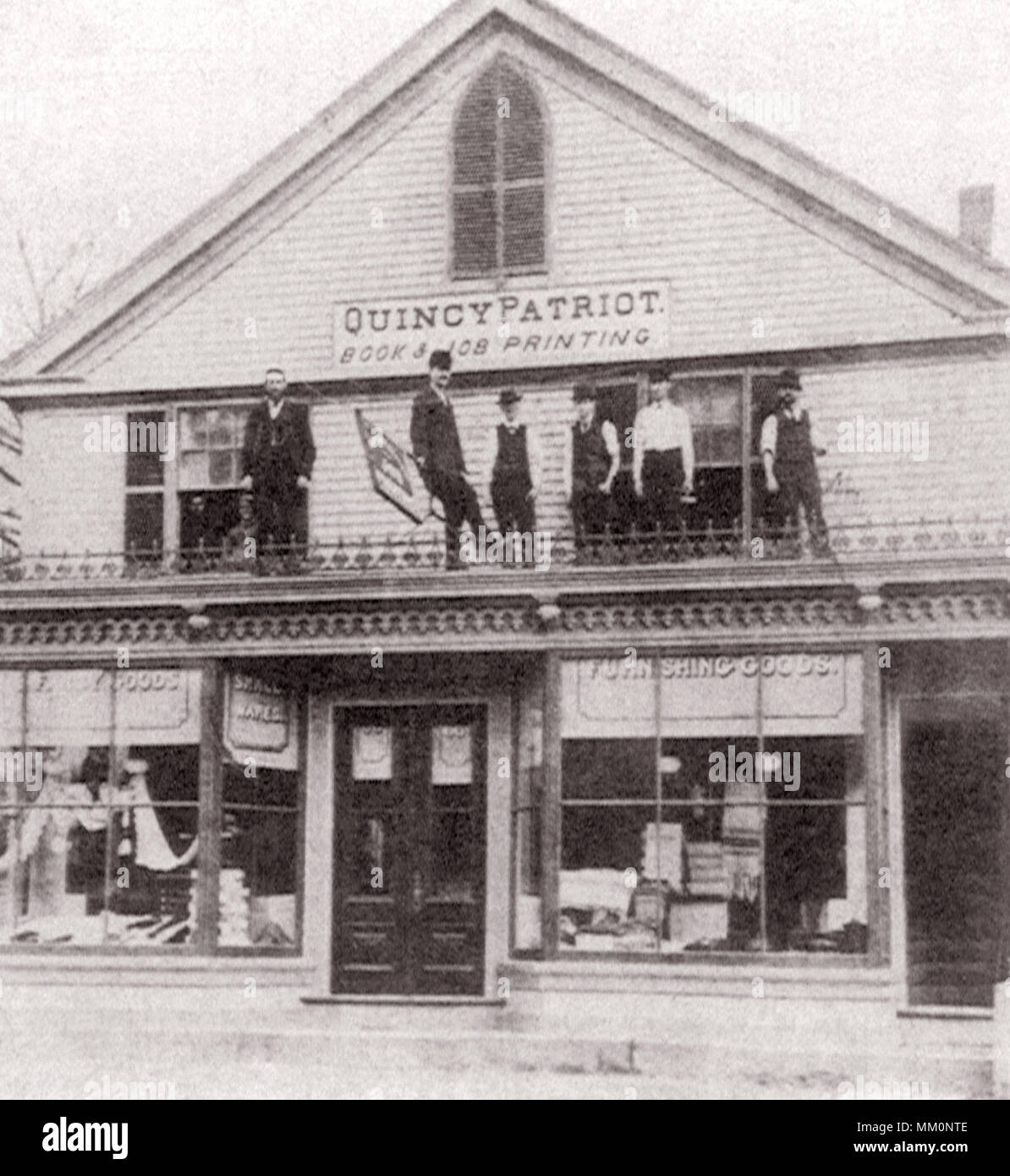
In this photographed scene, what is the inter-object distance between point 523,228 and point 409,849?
6.11 metres

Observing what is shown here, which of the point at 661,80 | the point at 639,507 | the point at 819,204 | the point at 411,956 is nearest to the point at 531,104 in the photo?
the point at 661,80

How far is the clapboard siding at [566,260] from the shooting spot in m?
19.4

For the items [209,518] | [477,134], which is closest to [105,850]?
[209,518]

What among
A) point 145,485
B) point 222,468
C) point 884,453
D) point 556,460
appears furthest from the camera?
point 145,485

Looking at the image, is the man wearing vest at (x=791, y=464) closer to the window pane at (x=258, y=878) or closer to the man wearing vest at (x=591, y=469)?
the man wearing vest at (x=591, y=469)

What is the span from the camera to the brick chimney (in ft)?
69.7

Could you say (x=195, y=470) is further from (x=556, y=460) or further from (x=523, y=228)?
(x=523, y=228)

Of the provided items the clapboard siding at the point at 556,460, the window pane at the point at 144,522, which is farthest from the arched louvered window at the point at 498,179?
the window pane at the point at 144,522

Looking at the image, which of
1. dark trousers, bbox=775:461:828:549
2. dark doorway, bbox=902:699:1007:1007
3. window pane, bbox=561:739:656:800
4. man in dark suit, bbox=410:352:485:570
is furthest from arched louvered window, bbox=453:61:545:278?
dark doorway, bbox=902:699:1007:1007

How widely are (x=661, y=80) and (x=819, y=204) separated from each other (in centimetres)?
193

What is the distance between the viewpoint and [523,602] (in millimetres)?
17734

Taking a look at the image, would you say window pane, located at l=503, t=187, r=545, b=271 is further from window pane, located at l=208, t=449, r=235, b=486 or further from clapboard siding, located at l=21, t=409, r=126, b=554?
clapboard siding, located at l=21, t=409, r=126, b=554

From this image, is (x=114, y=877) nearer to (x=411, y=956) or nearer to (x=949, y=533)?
(x=411, y=956)
